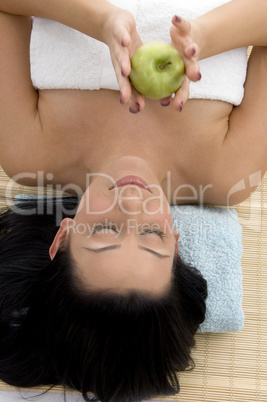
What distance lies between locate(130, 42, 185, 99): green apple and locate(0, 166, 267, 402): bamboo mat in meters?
0.68

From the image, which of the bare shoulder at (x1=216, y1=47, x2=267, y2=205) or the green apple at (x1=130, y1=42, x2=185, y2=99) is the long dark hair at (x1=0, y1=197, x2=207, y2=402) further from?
the green apple at (x1=130, y1=42, x2=185, y2=99)

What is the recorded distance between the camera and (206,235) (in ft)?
4.83

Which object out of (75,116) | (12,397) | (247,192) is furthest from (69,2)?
(12,397)

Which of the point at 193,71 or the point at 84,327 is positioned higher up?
the point at 193,71

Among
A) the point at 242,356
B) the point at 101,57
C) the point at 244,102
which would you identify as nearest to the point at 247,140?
the point at 244,102

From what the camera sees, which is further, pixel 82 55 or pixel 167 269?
pixel 82 55

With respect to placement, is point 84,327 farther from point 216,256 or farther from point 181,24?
point 181,24

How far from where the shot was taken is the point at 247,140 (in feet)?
4.56

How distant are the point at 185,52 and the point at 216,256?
0.62m

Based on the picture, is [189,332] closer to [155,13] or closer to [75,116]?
[75,116]

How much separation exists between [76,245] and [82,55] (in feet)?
1.60

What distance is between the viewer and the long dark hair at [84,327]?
116cm

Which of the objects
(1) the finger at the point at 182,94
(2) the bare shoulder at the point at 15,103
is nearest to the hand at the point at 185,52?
(1) the finger at the point at 182,94

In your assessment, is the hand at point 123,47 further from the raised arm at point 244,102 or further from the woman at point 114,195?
the raised arm at point 244,102
